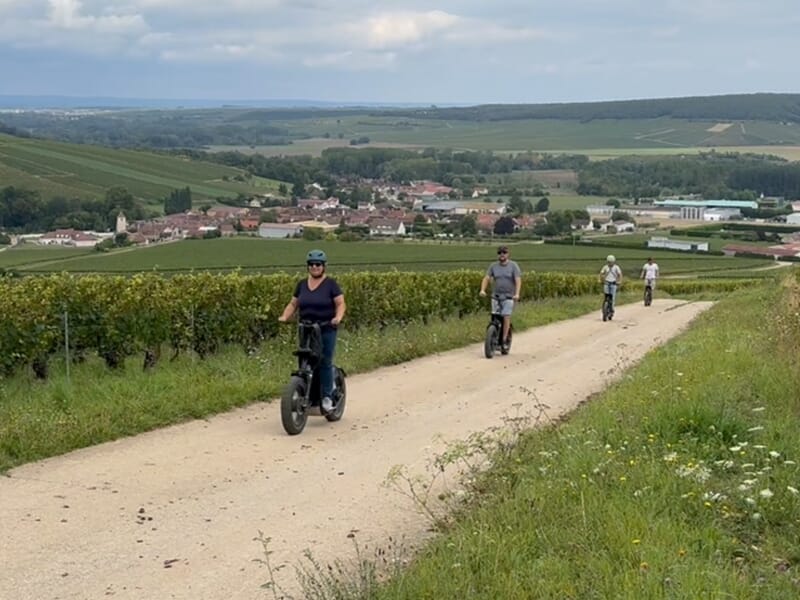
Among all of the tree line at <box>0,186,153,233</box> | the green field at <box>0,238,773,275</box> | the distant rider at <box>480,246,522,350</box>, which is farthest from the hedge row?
the tree line at <box>0,186,153,233</box>

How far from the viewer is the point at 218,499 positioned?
766 cm

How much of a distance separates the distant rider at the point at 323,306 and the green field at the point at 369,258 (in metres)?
38.1

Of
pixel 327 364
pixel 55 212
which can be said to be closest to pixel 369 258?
pixel 55 212

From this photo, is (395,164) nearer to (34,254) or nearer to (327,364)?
(34,254)

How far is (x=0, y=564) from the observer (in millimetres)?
6152

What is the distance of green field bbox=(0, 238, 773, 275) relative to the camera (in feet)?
173

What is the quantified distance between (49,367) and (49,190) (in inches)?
3449

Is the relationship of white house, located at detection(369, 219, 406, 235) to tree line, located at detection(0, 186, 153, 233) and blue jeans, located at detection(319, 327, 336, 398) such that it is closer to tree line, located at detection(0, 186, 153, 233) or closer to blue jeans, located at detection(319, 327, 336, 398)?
tree line, located at detection(0, 186, 153, 233)

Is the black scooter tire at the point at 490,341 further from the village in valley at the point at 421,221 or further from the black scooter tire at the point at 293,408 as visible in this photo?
the village in valley at the point at 421,221

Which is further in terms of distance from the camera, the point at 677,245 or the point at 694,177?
the point at 694,177

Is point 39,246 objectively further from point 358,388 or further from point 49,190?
point 358,388

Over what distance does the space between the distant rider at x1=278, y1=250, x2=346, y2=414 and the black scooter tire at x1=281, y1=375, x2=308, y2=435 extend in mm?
327

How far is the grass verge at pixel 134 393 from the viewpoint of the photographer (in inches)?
358

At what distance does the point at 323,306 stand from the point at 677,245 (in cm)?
7369
